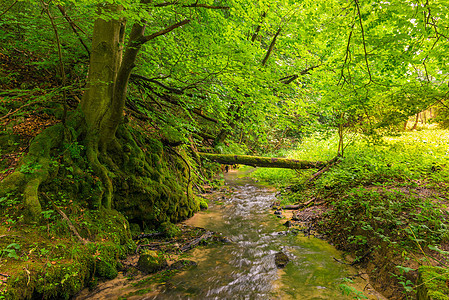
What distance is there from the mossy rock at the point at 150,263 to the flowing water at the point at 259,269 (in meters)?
0.37

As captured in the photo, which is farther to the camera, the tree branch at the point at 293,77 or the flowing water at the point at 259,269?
the tree branch at the point at 293,77

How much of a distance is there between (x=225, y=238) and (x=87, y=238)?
109 inches

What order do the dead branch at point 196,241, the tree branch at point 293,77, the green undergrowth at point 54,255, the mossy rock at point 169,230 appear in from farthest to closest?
the tree branch at point 293,77 → the mossy rock at point 169,230 → the dead branch at point 196,241 → the green undergrowth at point 54,255

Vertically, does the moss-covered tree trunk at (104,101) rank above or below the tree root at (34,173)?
above

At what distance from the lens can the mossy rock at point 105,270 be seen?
302 cm

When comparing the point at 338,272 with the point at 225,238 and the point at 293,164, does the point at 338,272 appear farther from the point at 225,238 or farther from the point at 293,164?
the point at 293,164

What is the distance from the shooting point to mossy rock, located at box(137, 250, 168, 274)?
3.41 meters

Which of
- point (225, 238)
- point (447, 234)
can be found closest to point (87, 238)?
point (225, 238)

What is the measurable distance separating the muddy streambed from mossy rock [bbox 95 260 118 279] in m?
0.11

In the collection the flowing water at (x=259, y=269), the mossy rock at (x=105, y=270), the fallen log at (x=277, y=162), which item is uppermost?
the fallen log at (x=277, y=162)

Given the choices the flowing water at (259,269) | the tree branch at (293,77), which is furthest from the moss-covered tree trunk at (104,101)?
the tree branch at (293,77)

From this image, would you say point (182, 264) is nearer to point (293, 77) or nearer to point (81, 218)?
point (81, 218)

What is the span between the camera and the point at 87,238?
10.7 feet

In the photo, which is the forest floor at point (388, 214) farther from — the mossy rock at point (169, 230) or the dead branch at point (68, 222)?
the dead branch at point (68, 222)
